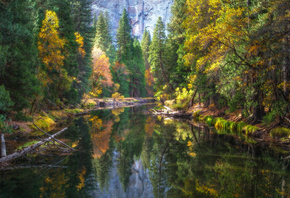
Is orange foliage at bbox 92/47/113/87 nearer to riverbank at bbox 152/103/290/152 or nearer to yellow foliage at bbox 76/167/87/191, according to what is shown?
riverbank at bbox 152/103/290/152

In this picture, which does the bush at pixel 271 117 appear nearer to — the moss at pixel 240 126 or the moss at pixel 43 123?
the moss at pixel 240 126

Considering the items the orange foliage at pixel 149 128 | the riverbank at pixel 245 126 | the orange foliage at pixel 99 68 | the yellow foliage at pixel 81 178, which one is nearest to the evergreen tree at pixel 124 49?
the orange foliage at pixel 99 68

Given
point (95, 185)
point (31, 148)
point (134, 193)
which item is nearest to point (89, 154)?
point (31, 148)

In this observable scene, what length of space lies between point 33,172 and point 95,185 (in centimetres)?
223

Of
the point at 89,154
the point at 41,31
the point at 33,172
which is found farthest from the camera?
the point at 41,31

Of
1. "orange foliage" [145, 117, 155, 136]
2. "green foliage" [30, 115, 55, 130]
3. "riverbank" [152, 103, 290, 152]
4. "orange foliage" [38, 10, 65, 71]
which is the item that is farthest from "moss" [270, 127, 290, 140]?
"orange foliage" [38, 10, 65, 71]

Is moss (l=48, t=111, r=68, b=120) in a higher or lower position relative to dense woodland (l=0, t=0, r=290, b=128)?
lower

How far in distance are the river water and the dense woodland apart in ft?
7.83

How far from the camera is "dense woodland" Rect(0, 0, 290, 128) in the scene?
10.7 metres

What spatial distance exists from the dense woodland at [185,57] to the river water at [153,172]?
2387 mm

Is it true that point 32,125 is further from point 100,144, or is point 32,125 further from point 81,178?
point 81,178

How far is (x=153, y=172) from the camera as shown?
7.89 m

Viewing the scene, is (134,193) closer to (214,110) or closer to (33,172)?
(33,172)

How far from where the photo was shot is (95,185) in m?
6.68
